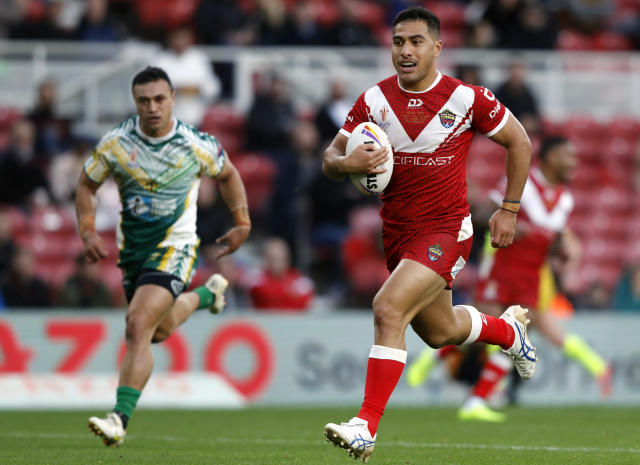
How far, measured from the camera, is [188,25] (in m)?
→ 19.9

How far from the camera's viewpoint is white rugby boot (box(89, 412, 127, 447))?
754cm

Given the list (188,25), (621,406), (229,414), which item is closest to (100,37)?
(188,25)

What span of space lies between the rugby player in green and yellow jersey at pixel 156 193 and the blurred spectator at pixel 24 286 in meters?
5.71

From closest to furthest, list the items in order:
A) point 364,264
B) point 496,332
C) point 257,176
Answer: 1. point 496,332
2. point 364,264
3. point 257,176

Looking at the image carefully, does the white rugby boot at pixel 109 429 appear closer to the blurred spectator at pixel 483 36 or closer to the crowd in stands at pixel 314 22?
the crowd in stands at pixel 314 22

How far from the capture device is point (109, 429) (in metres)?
7.67

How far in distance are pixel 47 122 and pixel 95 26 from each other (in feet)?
8.39

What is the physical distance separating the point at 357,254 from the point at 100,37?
569cm

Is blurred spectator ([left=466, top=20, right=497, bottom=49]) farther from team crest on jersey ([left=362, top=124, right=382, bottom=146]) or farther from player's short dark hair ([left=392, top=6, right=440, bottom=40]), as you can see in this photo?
team crest on jersey ([left=362, top=124, right=382, bottom=146])

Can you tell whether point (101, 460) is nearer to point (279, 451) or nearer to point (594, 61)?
point (279, 451)

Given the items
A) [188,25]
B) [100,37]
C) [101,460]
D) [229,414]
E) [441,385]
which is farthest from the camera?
[188,25]

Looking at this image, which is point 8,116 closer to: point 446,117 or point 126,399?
point 126,399

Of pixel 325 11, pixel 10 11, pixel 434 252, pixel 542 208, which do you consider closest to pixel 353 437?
pixel 434 252

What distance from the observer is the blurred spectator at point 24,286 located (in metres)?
14.4
